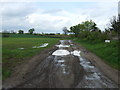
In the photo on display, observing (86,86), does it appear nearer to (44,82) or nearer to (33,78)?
(44,82)

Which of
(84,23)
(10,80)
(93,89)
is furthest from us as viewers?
(84,23)

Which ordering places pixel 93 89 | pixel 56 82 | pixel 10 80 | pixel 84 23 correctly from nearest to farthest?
1. pixel 93 89
2. pixel 56 82
3. pixel 10 80
4. pixel 84 23

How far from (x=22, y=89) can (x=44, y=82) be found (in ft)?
3.51

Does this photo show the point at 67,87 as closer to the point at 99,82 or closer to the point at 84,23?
the point at 99,82

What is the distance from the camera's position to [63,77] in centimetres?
750

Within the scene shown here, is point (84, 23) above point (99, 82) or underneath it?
above

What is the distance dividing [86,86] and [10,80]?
3.36 metres

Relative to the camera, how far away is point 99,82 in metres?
6.85

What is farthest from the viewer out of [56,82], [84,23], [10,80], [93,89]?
[84,23]

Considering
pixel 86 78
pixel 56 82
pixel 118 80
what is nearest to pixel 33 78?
pixel 56 82

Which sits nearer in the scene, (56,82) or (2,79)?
(56,82)

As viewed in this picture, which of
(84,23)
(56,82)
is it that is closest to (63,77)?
(56,82)

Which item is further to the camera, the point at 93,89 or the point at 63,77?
the point at 63,77

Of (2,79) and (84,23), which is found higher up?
(84,23)
